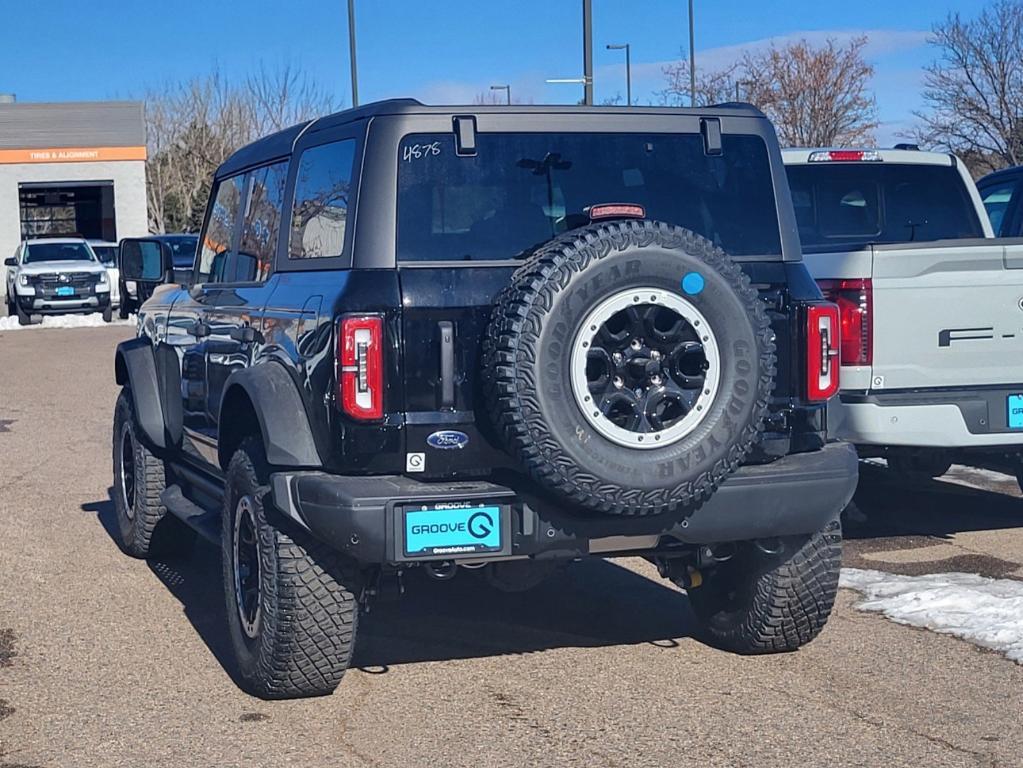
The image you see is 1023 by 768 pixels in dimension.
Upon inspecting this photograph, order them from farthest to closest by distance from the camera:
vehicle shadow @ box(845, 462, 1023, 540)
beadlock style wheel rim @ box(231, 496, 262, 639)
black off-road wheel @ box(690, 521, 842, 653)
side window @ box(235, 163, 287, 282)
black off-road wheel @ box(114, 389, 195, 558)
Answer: vehicle shadow @ box(845, 462, 1023, 540)
black off-road wheel @ box(114, 389, 195, 558)
side window @ box(235, 163, 287, 282)
black off-road wheel @ box(690, 521, 842, 653)
beadlock style wheel rim @ box(231, 496, 262, 639)

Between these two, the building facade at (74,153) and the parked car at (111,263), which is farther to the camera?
the building facade at (74,153)

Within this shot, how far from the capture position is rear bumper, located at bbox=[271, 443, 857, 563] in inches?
182

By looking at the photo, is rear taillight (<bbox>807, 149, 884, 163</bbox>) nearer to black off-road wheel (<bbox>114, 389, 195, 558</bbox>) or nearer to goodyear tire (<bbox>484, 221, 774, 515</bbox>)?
black off-road wheel (<bbox>114, 389, 195, 558</bbox>)

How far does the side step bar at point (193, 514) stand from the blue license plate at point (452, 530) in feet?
4.30

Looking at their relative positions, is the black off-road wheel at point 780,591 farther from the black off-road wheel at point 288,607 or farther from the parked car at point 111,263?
the parked car at point 111,263

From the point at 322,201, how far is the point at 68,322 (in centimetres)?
2469

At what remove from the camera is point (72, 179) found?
47312mm

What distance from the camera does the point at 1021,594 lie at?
6434mm

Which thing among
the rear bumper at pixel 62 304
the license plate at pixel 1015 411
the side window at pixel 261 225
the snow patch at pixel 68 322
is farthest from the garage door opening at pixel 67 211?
the license plate at pixel 1015 411

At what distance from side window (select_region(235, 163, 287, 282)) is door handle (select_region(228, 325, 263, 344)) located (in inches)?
9.1

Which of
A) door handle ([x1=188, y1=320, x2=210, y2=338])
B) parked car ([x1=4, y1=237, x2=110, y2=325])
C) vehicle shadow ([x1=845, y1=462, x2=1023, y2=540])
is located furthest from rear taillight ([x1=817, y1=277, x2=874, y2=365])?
parked car ([x1=4, y1=237, x2=110, y2=325])

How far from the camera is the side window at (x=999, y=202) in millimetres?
10070

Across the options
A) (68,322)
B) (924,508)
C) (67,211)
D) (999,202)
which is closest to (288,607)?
(924,508)

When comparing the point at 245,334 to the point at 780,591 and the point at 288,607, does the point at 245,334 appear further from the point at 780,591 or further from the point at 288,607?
the point at 780,591
